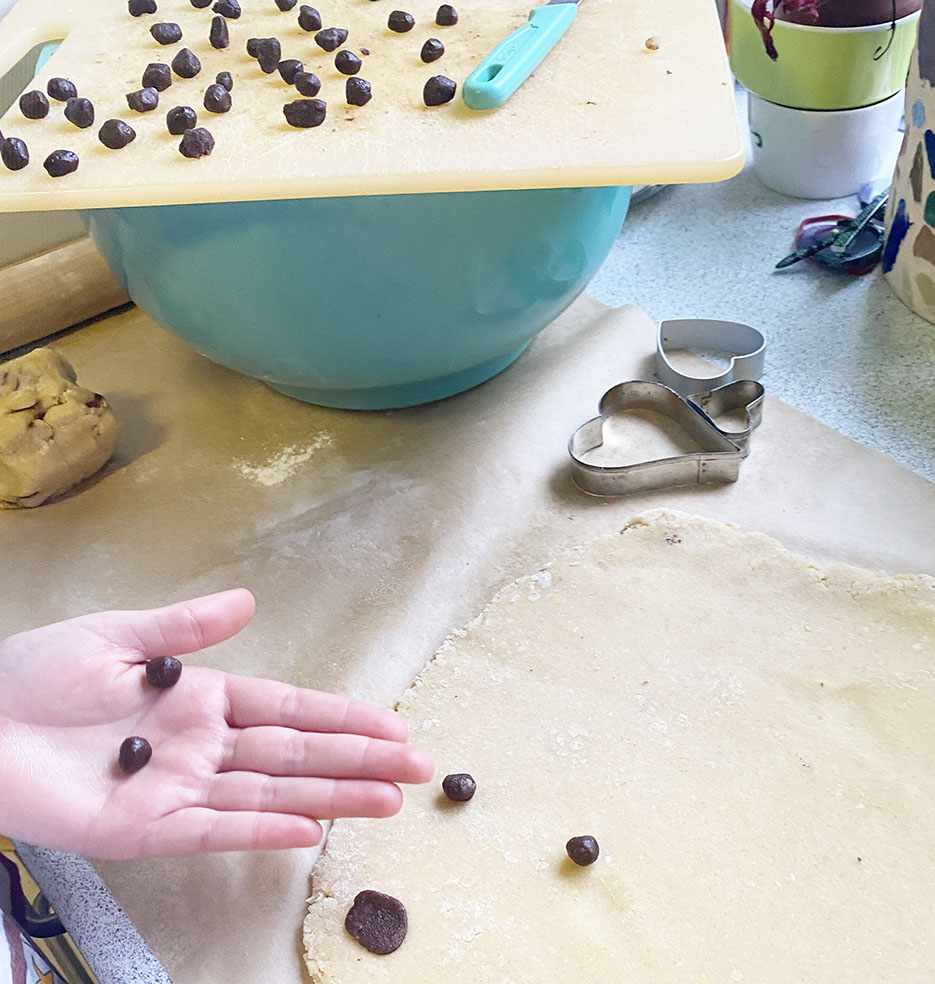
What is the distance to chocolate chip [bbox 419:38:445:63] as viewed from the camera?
93cm

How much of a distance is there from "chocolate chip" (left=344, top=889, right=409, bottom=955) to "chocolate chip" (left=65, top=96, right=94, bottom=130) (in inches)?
28.4

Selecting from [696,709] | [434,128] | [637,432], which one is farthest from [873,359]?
[434,128]

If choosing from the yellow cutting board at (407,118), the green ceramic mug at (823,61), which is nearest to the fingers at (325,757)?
the yellow cutting board at (407,118)

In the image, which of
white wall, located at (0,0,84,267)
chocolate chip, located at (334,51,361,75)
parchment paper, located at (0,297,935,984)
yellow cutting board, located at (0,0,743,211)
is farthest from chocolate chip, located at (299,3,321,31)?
white wall, located at (0,0,84,267)

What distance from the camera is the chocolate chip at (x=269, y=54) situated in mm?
950

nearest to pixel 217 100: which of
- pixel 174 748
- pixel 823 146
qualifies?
pixel 174 748

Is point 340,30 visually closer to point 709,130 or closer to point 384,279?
point 384,279

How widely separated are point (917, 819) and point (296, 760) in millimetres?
513

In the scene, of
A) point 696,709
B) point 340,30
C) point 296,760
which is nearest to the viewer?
point 296,760

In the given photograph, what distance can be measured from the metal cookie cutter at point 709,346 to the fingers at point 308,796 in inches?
27.5

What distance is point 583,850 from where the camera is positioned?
767mm

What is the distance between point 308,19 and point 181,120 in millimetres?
260

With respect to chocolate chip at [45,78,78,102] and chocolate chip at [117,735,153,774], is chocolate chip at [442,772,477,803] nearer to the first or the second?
chocolate chip at [117,735,153,774]

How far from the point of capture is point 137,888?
807 millimetres
